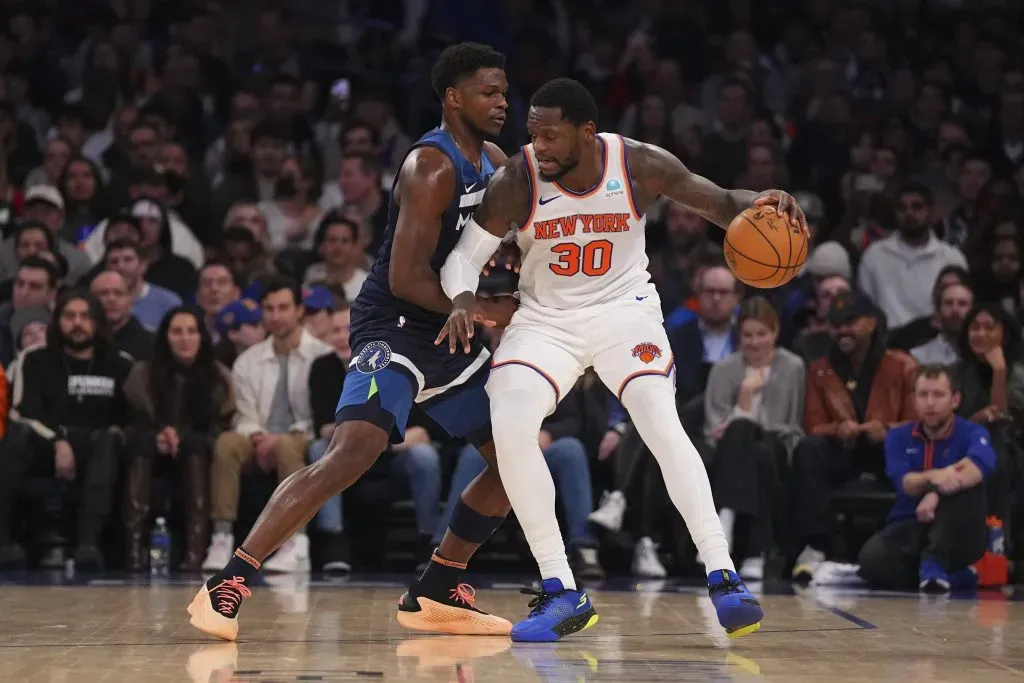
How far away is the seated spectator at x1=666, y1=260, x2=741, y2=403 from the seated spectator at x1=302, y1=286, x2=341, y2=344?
203 cm

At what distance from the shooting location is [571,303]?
5.31 meters

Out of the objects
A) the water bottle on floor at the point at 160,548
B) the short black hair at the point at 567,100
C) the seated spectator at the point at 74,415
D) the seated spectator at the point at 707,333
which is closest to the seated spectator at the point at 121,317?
the seated spectator at the point at 74,415

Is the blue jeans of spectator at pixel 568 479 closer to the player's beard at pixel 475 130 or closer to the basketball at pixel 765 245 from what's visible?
the player's beard at pixel 475 130

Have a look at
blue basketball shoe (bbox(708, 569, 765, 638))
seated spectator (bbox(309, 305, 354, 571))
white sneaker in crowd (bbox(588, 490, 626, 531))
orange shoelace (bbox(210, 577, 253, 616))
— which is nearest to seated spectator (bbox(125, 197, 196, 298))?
seated spectator (bbox(309, 305, 354, 571))

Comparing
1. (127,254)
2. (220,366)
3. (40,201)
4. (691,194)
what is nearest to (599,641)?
(691,194)

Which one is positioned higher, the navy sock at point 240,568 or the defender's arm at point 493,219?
the defender's arm at point 493,219

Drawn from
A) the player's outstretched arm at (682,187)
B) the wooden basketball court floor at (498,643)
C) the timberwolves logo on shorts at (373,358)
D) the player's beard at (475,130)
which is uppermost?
the player's beard at (475,130)

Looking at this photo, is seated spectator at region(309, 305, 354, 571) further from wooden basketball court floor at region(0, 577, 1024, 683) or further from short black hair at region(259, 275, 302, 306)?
wooden basketball court floor at region(0, 577, 1024, 683)

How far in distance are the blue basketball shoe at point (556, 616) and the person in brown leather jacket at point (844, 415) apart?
3.33 m

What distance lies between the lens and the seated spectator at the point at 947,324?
897 centimetres

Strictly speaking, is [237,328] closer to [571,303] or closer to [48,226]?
[48,226]

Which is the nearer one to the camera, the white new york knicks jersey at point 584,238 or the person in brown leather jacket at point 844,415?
the white new york knicks jersey at point 584,238

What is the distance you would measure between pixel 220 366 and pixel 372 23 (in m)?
5.71

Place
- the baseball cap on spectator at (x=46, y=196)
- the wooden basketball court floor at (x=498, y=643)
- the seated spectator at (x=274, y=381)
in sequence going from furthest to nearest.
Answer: the baseball cap on spectator at (x=46, y=196)
the seated spectator at (x=274, y=381)
the wooden basketball court floor at (x=498, y=643)
